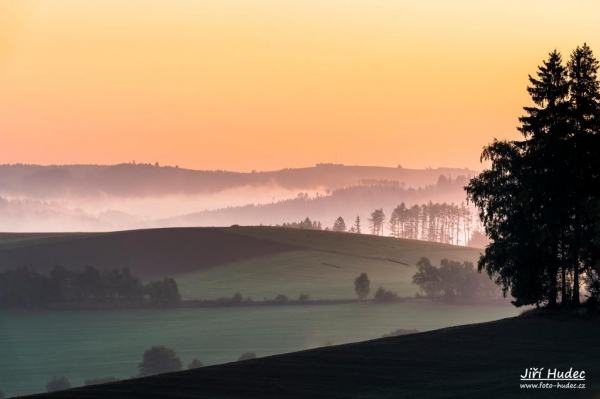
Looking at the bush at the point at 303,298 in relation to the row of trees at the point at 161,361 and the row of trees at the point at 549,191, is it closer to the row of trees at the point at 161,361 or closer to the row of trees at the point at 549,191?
the row of trees at the point at 161,361

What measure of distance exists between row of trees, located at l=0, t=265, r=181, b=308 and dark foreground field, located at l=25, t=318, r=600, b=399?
127 metres

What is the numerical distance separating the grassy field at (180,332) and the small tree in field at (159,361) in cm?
161

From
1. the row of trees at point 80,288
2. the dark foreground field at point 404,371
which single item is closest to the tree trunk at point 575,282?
the dark foreground field at point 404,371

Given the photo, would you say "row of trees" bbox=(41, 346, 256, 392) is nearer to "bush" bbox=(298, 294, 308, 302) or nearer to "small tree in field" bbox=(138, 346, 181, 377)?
"small tree in field" bbox=(138, 346, 181, 377)

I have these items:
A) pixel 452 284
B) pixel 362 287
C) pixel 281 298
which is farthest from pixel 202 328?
pixel 452 284

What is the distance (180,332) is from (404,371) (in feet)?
356

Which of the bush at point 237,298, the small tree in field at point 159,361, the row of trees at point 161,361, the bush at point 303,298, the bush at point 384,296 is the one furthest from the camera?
the bush at point 237,298

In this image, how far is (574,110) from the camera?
71.7 meters

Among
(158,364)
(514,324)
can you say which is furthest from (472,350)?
(158,364)

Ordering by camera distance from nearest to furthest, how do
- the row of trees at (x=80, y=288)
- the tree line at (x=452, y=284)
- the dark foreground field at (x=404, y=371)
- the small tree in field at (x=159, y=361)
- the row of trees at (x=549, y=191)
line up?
the dark foreground field at (x=404, y=371), the row of trees at (x=549, y=191), the small tree in field at (x=159, y=361), the row of trees at (x=80, y=288), the tree line at (x=452, y=284)

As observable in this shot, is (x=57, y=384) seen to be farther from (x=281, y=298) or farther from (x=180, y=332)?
(x=281, y=298)

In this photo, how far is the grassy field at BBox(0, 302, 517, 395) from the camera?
131 metres

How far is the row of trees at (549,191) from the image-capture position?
69.1 m

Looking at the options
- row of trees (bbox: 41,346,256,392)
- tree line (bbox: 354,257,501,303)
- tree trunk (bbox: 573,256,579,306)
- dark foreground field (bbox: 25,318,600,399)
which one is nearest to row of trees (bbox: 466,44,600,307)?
tree trunk (bbox: 573,256,579,306)
